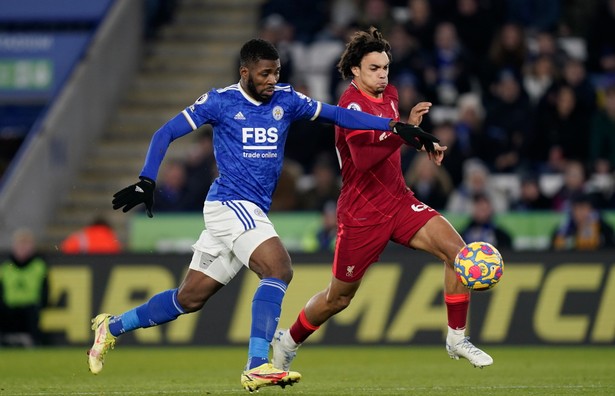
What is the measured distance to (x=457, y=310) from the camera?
30.3 ft

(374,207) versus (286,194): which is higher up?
(374,207)

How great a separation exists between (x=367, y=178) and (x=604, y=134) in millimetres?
7681

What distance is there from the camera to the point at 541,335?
1426cm

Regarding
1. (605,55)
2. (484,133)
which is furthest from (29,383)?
(605,55)

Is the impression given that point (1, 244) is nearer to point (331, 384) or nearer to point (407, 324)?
point (407, 324)

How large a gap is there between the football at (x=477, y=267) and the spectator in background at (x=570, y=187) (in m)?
6.50

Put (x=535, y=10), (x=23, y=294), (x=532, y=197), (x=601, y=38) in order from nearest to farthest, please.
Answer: (x=23, y=294), (x=532, y=197), (x=601, y=38), (x=535, y=10)

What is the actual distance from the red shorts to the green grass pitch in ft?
2.79

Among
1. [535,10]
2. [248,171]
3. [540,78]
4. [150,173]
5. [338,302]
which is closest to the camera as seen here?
[150,173]

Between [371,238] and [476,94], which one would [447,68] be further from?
[371,238]

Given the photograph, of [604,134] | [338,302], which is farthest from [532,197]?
[338,302]

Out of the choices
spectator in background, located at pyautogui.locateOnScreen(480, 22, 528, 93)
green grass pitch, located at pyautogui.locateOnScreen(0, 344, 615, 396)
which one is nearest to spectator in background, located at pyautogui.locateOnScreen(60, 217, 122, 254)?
green grass pitch, located at pyautogui.locateOnScreen(0, 344, 615, 396)

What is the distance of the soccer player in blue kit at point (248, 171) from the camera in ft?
27.7

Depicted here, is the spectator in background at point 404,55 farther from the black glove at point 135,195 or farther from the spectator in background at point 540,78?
the black glove at point 135,195
